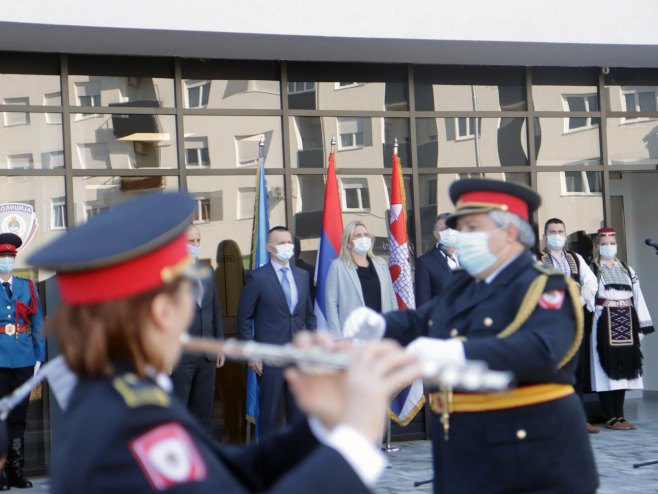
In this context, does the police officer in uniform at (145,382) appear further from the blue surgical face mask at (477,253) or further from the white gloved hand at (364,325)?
the blue surgical face mask at (477,253)

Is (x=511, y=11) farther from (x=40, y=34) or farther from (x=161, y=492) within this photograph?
(x=161, y=492)

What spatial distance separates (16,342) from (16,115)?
209 cm

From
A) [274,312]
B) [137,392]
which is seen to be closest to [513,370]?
[137,392]

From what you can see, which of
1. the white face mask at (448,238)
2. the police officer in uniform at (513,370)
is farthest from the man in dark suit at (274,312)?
the police officer in uniform at (513,370)

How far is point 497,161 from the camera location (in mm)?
11078

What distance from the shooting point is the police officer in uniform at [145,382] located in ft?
5.79

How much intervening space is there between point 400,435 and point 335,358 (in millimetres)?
8824

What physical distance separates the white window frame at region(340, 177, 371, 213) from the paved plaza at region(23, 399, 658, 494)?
2.27 m

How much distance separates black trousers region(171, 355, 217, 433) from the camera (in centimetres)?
910

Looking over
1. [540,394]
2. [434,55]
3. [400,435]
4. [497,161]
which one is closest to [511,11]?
[434,55]

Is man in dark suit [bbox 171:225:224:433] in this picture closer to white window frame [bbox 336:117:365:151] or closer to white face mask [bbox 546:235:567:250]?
white window frame [bbox 336:117:365:151]

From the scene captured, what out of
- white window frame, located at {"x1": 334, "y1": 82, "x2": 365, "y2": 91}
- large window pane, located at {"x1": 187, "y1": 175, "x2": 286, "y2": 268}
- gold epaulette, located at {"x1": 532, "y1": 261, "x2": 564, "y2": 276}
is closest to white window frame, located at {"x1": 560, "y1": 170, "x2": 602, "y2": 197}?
white window frame, located at {"x1": 334, "y1": 82, "x2": 365, "y2": 91}

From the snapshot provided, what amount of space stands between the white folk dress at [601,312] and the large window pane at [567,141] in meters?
1.21

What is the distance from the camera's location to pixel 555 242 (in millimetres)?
10461
